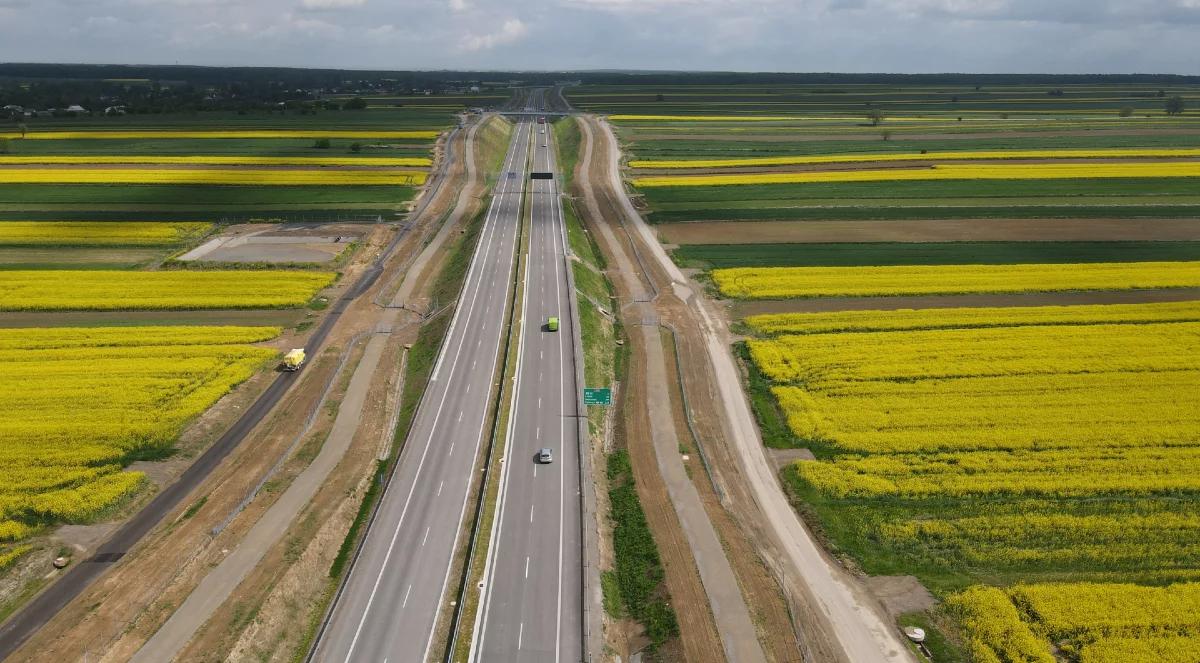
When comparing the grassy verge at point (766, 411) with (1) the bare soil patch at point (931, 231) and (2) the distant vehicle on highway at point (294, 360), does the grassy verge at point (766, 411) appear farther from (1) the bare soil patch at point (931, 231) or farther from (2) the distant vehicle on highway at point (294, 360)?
(2) the distant vehicle on highway at point (294, 360)

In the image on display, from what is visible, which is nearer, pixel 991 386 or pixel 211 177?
pixel 991 386

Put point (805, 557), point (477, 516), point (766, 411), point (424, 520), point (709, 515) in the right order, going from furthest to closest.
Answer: point (766, 411), point (709, 515), point (424, 520), point (477, 516), point (805, 557)

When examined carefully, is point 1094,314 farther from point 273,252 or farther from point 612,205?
point 273,252

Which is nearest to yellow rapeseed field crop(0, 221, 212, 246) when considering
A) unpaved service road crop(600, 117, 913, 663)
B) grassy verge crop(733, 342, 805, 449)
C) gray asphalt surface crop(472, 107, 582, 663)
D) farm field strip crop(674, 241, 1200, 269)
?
gray asphalt surface crop(472, 107, 582, 663)

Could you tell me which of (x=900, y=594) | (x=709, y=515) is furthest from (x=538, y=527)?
(x=900, y=594)

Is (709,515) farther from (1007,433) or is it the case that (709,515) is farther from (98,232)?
(98,232)

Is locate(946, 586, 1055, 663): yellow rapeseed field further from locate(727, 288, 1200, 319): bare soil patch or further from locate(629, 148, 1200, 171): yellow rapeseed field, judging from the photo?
locate(629, 148, 1200, 171): yellow rapeseed field
